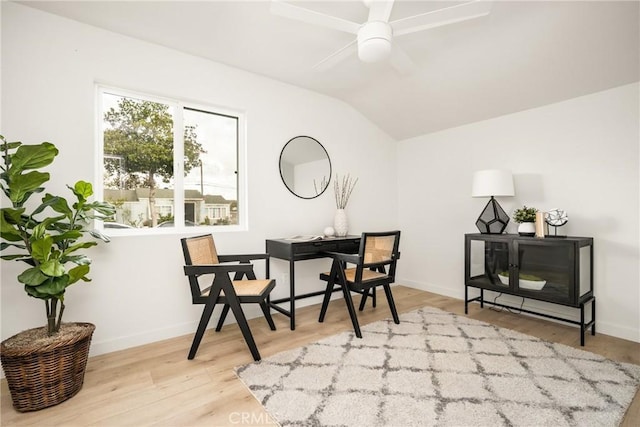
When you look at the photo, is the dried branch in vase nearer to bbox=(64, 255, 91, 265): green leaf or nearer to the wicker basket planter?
bbox=(64, 255, 91, 265): green leaf

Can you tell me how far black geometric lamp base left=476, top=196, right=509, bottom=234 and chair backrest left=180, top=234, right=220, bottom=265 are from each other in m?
2.65

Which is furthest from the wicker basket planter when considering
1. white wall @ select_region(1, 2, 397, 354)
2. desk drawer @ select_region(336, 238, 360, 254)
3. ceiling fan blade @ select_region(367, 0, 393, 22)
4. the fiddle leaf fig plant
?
ceiling fan blade @ select_region(367, 0, 393, 22)

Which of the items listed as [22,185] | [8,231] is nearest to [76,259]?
[8,231]

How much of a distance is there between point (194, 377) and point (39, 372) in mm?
795

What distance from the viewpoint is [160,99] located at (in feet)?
8.80

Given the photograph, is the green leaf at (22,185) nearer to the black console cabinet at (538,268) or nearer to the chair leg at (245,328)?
the chair leg at (245,328)

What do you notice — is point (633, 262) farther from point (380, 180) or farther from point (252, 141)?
point (252, 141)

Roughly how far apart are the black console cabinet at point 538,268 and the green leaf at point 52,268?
331 centimetres

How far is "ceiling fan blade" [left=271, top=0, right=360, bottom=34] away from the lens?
167cm

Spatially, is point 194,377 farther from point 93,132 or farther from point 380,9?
point 380,9

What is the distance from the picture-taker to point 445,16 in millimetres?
1737

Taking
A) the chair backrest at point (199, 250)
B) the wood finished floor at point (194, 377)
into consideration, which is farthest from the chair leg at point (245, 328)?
the chair backrest at point (199, 250)

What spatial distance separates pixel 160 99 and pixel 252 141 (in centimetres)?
86

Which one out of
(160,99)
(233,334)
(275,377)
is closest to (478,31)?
(160,99)
